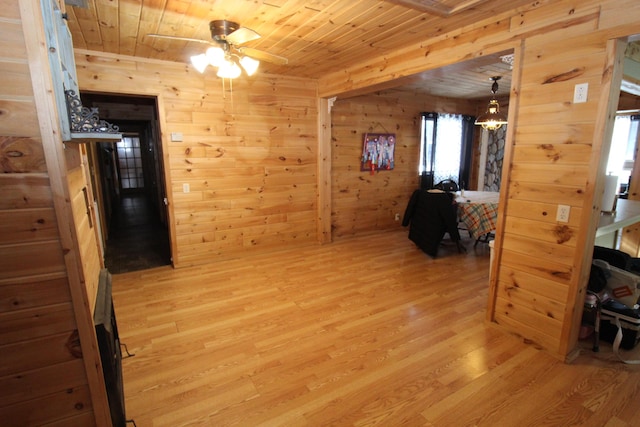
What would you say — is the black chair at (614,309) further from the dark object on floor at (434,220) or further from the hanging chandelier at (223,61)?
the hanging chandelier at (223,61)

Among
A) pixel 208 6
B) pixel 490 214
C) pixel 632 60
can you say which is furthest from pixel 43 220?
pixel 490 214

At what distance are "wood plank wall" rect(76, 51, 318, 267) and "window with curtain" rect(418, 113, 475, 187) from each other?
8.06ft

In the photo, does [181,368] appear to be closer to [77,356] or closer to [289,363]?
[289,363]

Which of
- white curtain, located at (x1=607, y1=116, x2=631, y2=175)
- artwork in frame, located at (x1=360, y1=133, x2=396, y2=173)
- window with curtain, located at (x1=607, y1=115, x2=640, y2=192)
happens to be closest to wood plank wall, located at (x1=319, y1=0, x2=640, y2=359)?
artwork in frame, located at (x1=360, y1=133, x2=396, y2=173)

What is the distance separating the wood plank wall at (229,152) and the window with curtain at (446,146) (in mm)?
2456

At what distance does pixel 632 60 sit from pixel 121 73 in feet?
15.1

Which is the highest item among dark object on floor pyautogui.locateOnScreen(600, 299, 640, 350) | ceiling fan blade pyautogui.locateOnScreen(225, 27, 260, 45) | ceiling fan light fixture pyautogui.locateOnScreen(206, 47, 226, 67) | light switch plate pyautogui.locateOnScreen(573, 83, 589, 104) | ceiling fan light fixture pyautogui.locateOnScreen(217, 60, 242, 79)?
ceiling fan blade pyautogui.locateOnScreen(225, 27, 260, 45)

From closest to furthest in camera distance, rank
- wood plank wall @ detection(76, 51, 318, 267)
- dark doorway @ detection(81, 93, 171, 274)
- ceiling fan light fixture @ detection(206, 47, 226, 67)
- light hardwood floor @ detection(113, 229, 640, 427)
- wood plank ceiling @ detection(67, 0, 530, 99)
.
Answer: light hardwood floor @ detection(113, 229, 640, 427) → wood plank ceiling @ detection(67, 0, 530, 99) → ceiling fan light fixture @ detection(206, 47, 226, 67) → wood plank wall @ detection(76, 51, 318, 267) → dark doorway @ detection(81, 93, 171, 274)

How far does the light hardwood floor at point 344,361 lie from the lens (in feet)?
5.82

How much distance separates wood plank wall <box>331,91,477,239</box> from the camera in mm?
5102

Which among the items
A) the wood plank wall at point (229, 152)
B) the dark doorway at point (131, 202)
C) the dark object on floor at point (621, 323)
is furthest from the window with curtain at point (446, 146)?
the dark doorway at point (131, 202)

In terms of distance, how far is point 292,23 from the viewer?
8.14 feet

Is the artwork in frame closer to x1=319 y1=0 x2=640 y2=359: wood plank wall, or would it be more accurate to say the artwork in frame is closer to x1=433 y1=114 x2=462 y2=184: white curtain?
x1=433 y1=114 x2=462 y2=184: white curtain

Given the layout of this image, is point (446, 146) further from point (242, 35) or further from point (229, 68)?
point (242, 35)
